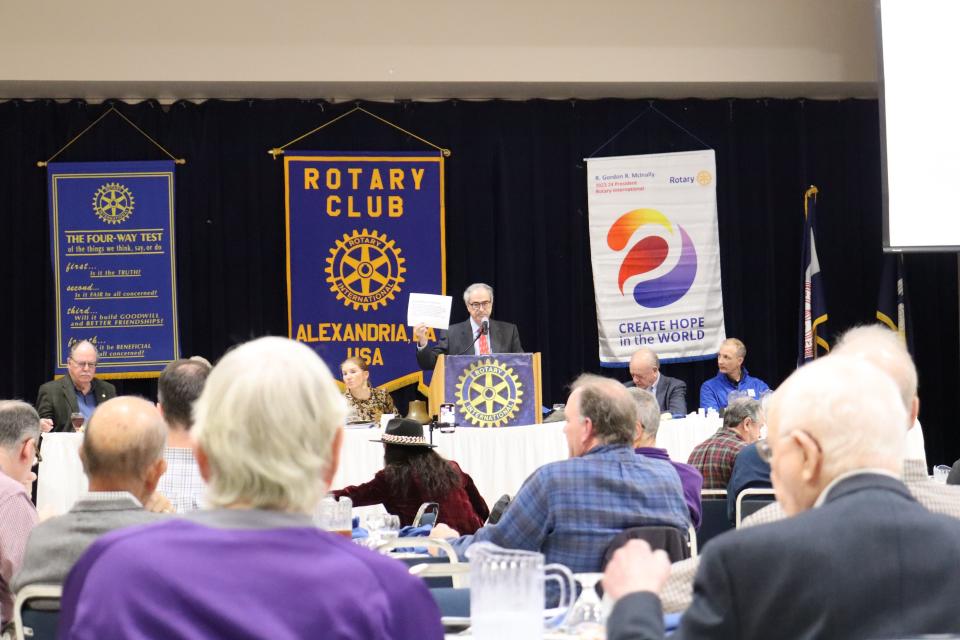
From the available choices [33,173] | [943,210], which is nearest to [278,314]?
[33,173]

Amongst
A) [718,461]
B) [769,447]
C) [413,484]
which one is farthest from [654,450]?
[769,447]

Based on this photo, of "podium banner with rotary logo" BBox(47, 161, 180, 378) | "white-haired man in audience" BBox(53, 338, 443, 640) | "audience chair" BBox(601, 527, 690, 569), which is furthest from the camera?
"podium banner with rotary logo" BBox(47, 161, 180, 378)

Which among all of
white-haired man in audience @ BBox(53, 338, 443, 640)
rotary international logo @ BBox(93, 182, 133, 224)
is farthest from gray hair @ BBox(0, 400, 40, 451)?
rotary international logo @ BBox(93, 182, 133, 224)

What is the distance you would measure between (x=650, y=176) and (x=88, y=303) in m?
4.50

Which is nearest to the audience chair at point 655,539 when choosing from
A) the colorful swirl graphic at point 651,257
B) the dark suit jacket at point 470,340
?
the dark suit jacket at point 470,340

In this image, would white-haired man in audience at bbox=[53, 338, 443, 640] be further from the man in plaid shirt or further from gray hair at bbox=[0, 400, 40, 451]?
the man in plaid shirt

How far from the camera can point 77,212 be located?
9.20 meters

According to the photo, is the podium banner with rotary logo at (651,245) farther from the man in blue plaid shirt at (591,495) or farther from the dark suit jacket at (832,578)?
the dark suit jacket at (832,578)

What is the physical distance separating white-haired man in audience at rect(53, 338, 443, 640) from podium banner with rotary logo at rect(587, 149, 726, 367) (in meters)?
8.13

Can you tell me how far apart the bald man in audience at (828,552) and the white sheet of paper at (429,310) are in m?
5.03

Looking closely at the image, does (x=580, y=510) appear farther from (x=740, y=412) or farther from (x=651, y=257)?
(x=651, y=257)

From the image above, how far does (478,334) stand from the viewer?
291 inches

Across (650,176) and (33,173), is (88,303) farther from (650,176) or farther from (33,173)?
(650,176)

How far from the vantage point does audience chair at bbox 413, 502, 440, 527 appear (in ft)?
14.2
